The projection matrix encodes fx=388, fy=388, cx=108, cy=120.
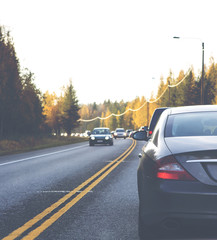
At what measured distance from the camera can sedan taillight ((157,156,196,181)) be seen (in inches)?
151

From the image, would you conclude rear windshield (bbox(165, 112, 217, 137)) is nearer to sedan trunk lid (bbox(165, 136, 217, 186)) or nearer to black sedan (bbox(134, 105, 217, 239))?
black sedan (bbox(134, 105, 217, 239))

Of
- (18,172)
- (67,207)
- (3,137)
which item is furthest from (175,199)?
(3,137)

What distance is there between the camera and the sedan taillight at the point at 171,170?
3.84 meters

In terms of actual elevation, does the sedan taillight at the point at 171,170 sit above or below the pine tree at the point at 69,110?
below

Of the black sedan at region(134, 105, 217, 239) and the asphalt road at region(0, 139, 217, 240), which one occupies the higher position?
the black sedan at region(134, 105, 217, 239)

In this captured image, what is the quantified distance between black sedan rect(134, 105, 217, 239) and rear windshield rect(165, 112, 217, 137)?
261 mm

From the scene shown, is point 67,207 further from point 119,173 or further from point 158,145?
point 119,173

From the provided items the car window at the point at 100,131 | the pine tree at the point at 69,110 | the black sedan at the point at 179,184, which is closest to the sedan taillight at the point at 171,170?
the black sedan at the point at 179,184

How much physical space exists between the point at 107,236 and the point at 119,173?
6.78 metres

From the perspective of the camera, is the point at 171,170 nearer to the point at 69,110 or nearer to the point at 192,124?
the point at 192,124

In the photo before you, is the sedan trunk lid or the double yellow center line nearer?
the sedan trunk lid

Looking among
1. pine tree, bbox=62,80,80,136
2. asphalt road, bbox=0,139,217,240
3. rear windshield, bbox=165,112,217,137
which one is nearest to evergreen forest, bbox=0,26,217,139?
pine tree, bbox=62,80,80,136

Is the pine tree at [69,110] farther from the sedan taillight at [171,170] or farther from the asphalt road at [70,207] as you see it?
the sedan taillight at [171,170]

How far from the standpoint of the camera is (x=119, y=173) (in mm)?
11727
